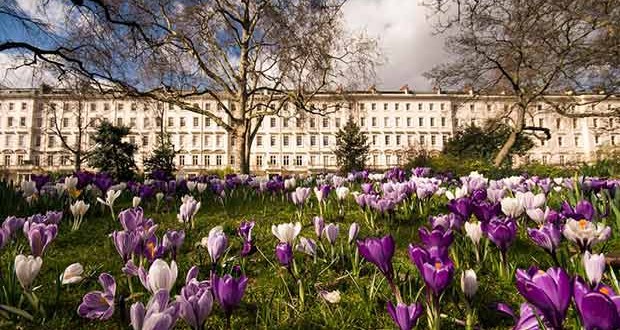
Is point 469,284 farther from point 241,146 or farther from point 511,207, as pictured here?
point 241,146

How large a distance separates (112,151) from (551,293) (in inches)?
770

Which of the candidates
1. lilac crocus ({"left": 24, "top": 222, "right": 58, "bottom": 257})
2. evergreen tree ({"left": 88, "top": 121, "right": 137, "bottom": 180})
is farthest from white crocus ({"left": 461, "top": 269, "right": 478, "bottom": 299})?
evergreen tree ({"left": 88, "top": 121, "right": 137, "bottom": 180})

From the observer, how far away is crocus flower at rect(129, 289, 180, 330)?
0.70 m

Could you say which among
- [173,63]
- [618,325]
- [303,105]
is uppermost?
[173,63]

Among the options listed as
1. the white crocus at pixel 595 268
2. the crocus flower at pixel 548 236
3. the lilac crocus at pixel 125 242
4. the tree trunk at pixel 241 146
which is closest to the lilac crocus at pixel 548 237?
the crocus flower at pixel 548 236

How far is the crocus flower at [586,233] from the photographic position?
4.11 feet

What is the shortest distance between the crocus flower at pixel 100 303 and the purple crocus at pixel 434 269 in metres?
0.88

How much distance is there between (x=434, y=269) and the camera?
923 mm

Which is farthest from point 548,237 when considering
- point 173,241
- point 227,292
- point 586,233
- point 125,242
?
point 125,242

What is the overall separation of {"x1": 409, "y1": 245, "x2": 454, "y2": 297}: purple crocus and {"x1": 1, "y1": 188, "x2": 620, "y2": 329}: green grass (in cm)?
19

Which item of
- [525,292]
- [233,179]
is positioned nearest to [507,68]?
[233,179]

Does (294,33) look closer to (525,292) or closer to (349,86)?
(349,86)

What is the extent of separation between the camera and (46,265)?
1838mm

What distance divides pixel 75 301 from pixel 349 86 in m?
11.8
